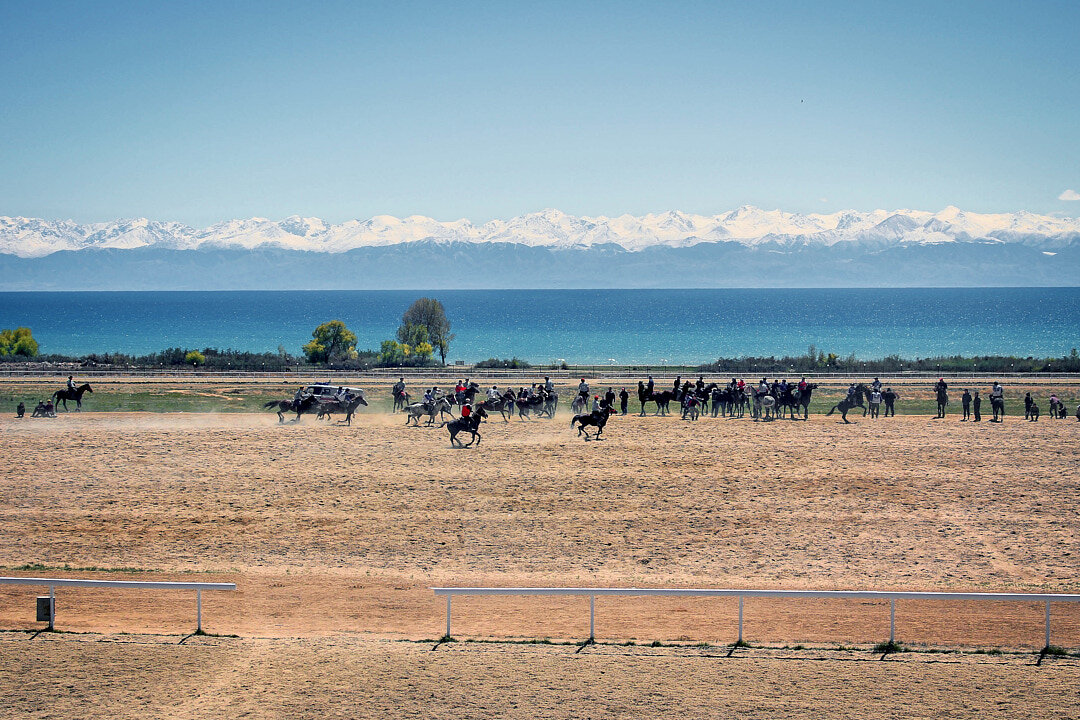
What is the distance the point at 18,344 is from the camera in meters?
75.4

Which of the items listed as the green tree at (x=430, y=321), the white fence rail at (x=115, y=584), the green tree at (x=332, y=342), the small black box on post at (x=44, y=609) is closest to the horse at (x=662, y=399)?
the white fence rail at (x=115, y=584)

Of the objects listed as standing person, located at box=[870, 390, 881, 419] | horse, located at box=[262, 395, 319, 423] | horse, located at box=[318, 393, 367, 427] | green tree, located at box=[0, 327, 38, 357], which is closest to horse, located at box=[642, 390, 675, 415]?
standing person, located at box=[870, 390, 881, 419]

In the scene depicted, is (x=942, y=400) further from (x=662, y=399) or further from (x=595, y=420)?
(x=595, y=420)

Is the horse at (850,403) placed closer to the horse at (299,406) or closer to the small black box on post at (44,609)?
the horse at (299,406)

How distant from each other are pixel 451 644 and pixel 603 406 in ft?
67.3

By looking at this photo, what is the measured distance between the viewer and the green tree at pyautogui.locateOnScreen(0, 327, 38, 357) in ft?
246

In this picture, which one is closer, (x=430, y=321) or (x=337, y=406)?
(x=337, y=406)

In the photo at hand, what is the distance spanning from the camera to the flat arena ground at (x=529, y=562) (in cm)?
1176

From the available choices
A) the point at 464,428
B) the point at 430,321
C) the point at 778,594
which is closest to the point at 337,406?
the point at 464,428

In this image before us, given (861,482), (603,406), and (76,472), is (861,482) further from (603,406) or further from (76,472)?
(76,472)

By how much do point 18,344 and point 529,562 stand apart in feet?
234

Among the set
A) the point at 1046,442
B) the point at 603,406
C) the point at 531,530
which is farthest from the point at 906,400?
the point at 531,530

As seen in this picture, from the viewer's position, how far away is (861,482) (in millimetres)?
24609

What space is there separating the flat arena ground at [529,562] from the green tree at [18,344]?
50143 mm
